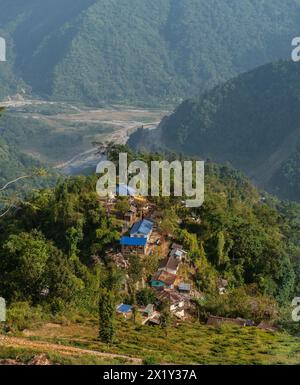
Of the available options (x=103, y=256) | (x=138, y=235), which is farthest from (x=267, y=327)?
(x=103, y=256)

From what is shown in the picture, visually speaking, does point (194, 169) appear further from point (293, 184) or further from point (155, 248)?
point (293, 184)

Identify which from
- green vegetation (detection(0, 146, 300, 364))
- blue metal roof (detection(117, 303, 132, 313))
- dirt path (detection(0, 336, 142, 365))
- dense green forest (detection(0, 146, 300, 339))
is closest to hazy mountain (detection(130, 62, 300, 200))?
green vegetation (detection(0, 146, 300, 364))

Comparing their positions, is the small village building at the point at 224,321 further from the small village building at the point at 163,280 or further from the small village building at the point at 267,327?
the small village building at the point at 163,280

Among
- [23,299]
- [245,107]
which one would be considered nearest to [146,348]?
[23,299]

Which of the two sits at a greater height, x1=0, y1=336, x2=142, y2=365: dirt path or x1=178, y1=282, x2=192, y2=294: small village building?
x1=0, y1=336, x2=142, y2=365: dirt path

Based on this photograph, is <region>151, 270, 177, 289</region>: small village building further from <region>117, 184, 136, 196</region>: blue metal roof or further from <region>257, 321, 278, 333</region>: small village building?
<region>117, 184, 136, 196</region>: blue metal roof

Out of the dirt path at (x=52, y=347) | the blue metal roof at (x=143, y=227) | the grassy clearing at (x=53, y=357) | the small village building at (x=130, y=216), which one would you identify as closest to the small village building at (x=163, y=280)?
the blue metal roof at (x=143, y=227)
